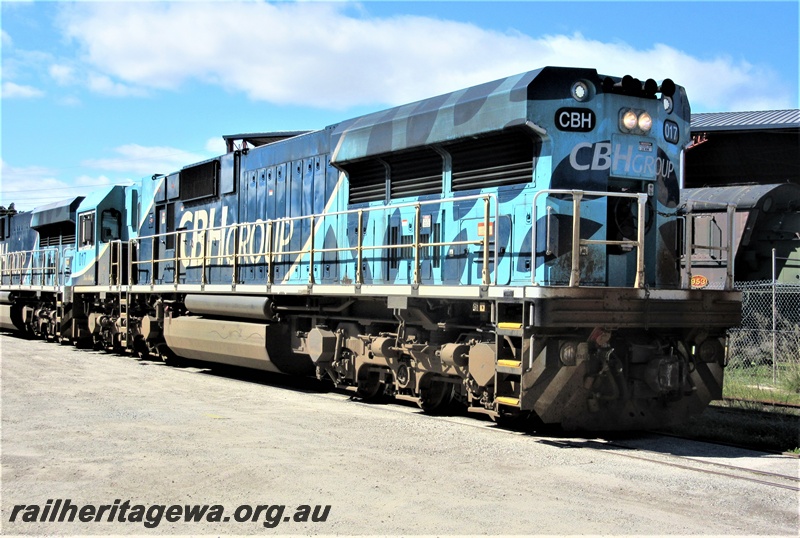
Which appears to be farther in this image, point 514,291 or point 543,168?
point 543,168

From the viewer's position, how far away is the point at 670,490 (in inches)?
246

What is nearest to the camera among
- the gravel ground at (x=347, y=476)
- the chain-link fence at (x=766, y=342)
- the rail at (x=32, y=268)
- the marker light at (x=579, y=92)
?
the gravel ground at (x=347, y=476)

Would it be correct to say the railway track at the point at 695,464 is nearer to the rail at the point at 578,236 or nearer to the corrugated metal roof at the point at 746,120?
the rail at the point at 578,236

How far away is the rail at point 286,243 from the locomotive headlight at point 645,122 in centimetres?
184

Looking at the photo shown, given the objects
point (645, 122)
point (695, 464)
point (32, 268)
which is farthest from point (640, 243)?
point (32, 268)

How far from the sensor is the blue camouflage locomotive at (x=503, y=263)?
8242mm

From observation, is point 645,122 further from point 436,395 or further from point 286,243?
point 286,243

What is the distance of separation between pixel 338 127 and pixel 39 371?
23.4ft

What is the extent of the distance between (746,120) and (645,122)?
70.7ft

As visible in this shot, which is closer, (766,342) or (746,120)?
(766,342)

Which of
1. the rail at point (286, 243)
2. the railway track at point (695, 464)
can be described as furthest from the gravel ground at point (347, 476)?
the rail at point (286, 243)

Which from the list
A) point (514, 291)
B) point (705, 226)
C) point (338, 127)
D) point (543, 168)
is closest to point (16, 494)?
point (514, 291)

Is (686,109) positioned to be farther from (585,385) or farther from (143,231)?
(143,231)

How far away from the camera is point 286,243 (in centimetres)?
1327
